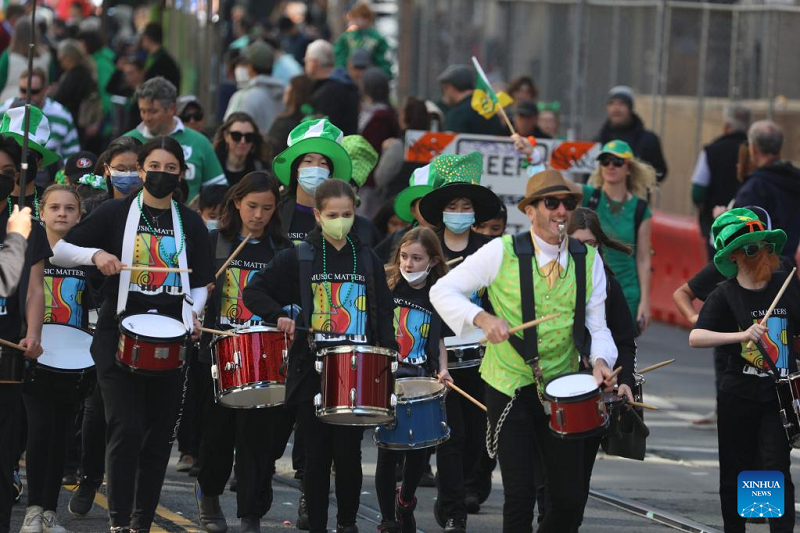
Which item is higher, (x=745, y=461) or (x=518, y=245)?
(x=518, y=245)

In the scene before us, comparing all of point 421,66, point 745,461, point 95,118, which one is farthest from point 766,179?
point 421,66

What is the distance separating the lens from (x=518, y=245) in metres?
7.22

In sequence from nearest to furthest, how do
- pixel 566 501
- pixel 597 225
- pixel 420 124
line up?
pixel 566 501 < pixel 597 225 < pixel 420 124

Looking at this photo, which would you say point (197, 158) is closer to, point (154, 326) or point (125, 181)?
point (125, 181)

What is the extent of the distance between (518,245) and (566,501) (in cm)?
114

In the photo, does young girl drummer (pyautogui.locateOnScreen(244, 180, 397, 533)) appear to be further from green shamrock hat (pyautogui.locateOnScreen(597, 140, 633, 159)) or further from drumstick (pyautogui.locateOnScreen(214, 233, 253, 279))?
green shamrock hat (pyautogui.locateOnScreen(597, 140, 633, 159))

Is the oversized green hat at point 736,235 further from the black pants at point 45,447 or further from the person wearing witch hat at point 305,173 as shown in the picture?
the black pants at point 45,447

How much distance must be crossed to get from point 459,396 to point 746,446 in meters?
1.55

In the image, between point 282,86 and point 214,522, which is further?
point 282,86

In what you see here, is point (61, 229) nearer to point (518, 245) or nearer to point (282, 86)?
point (518, 245)

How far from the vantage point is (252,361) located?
783 centimetres

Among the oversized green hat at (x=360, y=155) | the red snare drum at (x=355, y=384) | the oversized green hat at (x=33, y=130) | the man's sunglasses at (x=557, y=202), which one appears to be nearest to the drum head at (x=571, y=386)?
the man's sunglasses at (x=557, y=202)

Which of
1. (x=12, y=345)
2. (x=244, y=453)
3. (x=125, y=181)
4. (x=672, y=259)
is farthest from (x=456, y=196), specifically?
(x=672, y=259)

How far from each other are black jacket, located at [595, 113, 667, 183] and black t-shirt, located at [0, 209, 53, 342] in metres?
7.67
